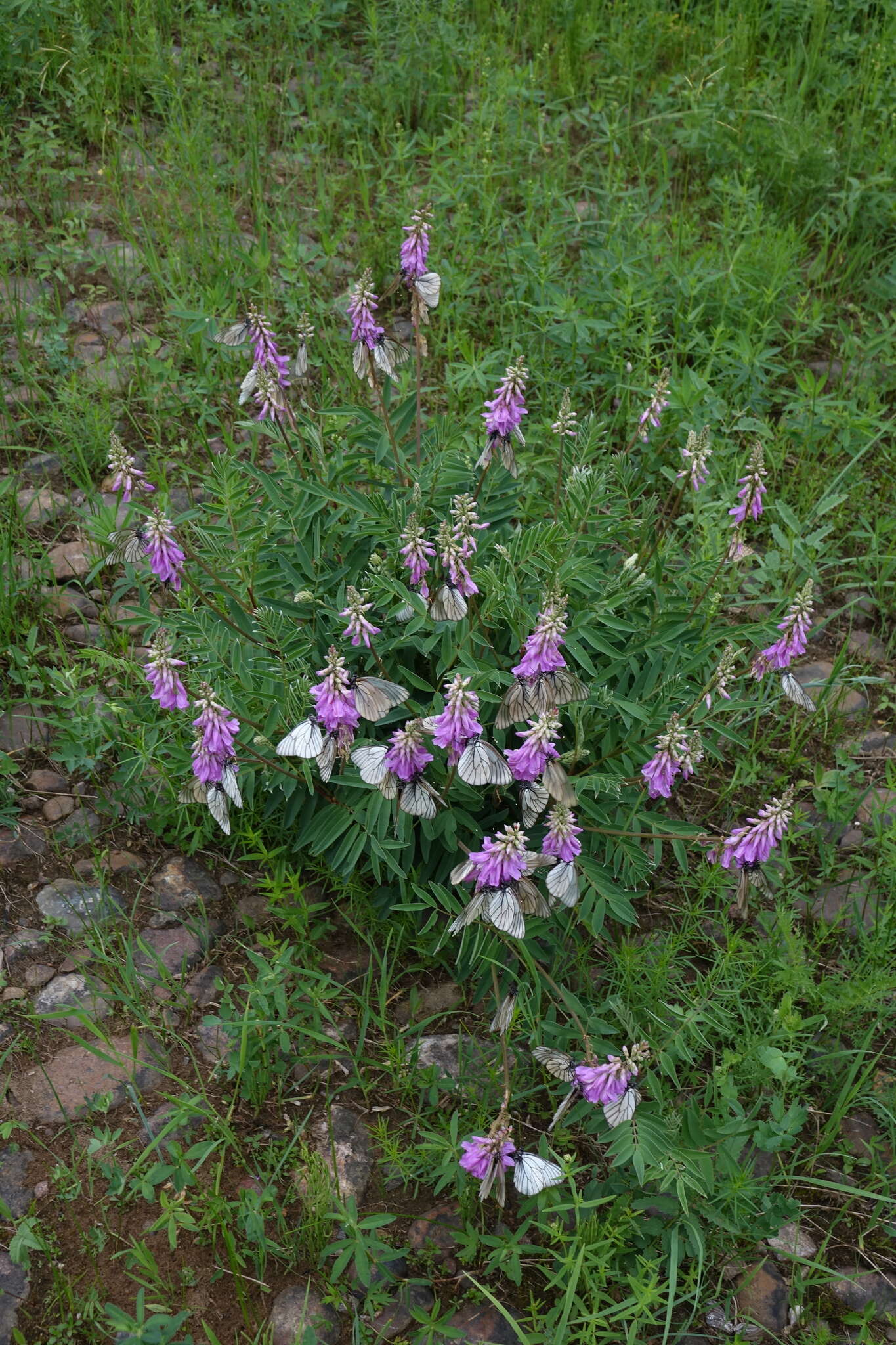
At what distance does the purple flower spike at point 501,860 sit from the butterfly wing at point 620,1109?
526 millimetres

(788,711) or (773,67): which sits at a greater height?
(773,67)

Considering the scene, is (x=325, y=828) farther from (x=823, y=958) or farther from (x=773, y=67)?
(x=773, y=67)

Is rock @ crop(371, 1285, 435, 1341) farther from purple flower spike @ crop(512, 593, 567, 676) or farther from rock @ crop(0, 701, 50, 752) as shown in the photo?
rock @ crop(0, 701, 50, 752)

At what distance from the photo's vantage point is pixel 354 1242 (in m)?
2.39

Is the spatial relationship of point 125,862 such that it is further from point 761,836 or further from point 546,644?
point 761,836

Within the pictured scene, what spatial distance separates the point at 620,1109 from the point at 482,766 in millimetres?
794

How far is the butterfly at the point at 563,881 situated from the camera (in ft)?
8.38

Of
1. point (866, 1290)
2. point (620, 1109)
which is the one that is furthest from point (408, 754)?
point (866, 1290)

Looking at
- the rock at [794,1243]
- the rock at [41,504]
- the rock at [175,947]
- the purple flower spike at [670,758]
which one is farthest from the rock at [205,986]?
the rock at [41,504]

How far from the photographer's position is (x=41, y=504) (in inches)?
161

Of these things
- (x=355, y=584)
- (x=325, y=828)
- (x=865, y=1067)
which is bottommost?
(x=865, y=1067)

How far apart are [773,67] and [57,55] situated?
Answer: 366 centimetres

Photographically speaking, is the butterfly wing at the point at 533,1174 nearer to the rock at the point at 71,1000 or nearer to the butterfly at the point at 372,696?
the butterfly at the point at 372,696

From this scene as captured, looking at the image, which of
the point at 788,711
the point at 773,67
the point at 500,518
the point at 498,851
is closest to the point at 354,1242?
the point at 498,851
